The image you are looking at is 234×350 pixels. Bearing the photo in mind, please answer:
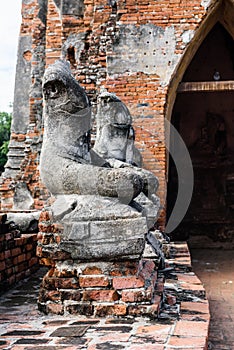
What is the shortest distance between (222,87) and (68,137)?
5.05 m

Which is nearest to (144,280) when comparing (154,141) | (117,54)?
(154,141)

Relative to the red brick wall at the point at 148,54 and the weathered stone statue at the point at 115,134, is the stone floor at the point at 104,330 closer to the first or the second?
the weathered stone statue at the point at 115,134

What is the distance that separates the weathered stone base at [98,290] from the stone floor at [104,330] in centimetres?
6

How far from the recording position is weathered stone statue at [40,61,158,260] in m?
3.13

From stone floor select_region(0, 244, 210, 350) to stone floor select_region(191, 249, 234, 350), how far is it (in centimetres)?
39

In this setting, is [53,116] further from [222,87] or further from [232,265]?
[232,265]

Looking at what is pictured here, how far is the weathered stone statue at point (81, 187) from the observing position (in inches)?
123

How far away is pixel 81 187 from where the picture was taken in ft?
10.7

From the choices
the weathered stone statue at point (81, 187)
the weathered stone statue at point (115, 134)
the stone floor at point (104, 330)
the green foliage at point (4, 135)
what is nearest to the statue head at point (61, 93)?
the weathered stone statue at point (81, 187)

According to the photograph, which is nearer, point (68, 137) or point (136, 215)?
point (136, 215)

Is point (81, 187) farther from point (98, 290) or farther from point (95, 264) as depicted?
point (98, 290)

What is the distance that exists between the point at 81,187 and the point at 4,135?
24996 millimetres

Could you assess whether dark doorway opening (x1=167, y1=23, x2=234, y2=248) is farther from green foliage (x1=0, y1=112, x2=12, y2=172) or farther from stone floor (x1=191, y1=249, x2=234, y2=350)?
green foliage (x1=0, y1=112, x2=12, y2=172)

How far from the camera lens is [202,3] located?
756 cm
